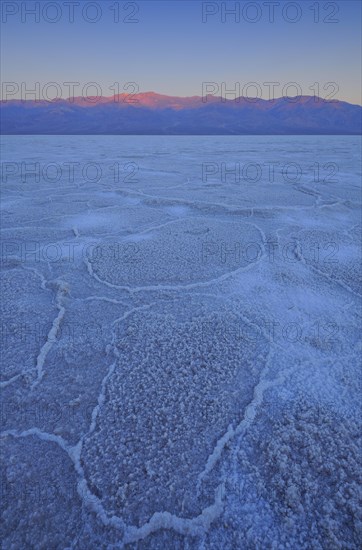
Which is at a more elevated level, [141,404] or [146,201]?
[146,201]

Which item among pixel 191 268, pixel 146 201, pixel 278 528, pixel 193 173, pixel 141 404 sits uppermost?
pixel 193 173

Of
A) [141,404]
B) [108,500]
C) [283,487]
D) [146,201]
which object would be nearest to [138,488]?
[108,500]

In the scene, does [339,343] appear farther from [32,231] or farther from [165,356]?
Answer: [32,231]

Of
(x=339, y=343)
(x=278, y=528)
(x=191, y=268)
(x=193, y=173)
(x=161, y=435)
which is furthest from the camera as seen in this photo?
(x=193, y=173)

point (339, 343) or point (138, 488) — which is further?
point (339, 343)

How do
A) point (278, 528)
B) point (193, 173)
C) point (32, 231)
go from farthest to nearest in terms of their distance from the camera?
point (193, 173), point (32, 231), point (278, 528)

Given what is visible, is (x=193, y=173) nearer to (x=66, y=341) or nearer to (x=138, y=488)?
(x=66, y=341)

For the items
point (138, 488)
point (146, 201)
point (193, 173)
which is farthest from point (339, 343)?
point (193, 173)
